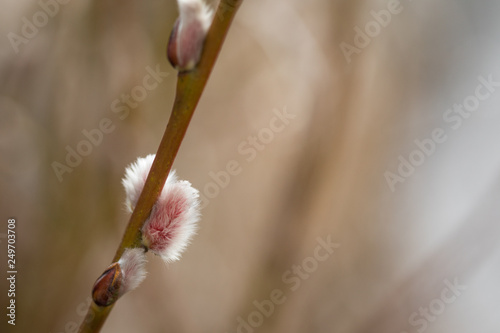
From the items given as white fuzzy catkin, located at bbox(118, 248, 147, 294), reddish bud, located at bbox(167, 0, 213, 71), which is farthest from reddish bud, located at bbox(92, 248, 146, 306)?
reddish bud, located at bbox(167, 0, 213, 71)

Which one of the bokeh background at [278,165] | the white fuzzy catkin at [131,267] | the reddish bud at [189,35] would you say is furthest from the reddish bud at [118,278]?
the bokeh background at [278,165]

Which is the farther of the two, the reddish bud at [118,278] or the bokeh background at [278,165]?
the bokeh background at [278,165]

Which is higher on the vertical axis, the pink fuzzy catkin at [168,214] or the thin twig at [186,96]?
A: the thin twig at [186,96]

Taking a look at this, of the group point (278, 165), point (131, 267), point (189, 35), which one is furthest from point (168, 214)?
point (278, 165)

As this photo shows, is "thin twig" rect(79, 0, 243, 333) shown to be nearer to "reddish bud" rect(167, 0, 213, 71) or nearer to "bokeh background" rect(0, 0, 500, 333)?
"reddish bud" rect(167, 0, 213, 71)

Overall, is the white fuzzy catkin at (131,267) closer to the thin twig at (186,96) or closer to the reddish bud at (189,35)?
the thin twig at (186,96)

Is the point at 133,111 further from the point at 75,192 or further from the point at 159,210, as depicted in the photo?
the point at 159,210

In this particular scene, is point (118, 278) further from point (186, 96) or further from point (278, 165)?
point (278, 165)
